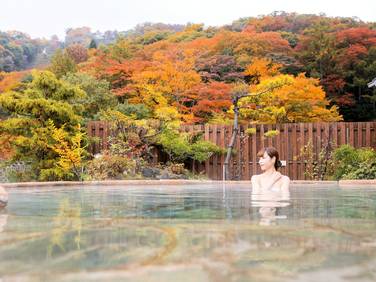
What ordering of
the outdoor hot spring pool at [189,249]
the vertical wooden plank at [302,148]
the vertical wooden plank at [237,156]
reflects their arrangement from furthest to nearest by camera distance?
the vertical wooden plank at [237,156], the vertical wooden plank at [302,148], the outdoor hot spring pool at [189,249]

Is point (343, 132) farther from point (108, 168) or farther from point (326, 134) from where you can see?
point (108, 168)

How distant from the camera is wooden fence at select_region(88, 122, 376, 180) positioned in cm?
1278

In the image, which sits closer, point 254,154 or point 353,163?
point 353,163

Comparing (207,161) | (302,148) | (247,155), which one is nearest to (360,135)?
(302,148)

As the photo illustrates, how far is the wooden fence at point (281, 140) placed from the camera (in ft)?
41.9

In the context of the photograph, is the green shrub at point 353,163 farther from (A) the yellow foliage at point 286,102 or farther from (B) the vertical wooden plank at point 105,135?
(B) the vertical wooden plank at point 105,135

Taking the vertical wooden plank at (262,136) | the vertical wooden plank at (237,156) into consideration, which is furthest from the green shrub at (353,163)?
the vertical wooden plank at (237,156)

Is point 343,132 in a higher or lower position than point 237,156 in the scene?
higher

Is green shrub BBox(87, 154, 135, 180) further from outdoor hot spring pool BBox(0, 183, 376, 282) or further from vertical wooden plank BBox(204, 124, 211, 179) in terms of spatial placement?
outdoor hot spring pool BBox(0, 183, 376, 282)

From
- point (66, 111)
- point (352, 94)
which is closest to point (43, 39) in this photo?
point (352, 94)

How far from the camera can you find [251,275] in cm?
123

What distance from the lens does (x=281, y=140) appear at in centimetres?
1297

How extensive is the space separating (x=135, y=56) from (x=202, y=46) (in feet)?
10.4

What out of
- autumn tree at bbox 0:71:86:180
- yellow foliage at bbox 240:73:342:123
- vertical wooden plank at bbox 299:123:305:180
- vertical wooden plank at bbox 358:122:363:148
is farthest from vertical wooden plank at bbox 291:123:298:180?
autumn tree at bbox 0:71:86:180
